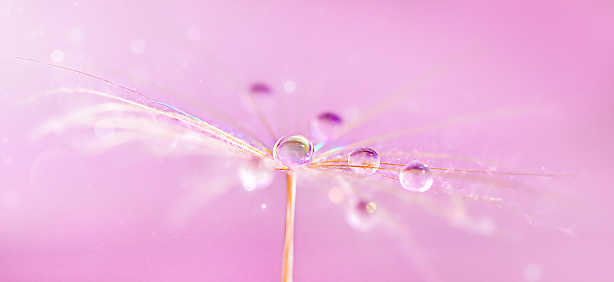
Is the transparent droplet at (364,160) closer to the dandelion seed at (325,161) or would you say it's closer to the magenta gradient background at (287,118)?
the dandelion seed at (325,161)

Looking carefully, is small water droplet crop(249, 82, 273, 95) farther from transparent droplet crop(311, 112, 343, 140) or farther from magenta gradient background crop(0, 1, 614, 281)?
transparent droplet crop(311, 112, 343, 140)

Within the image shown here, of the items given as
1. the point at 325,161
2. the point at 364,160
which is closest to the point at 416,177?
the point at 364,160

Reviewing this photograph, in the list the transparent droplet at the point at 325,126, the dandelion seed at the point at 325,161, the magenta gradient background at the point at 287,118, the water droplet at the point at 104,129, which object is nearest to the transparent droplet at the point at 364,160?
the dandelion seed at the point at 325,161

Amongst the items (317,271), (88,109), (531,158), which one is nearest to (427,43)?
(531,158)

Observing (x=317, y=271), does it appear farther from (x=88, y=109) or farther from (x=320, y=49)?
(x=88, y=109)

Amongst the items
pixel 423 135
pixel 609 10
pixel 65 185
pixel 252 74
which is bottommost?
pixel 65 185

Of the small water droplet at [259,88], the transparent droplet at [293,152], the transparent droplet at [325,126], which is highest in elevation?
the small water droplet at [259,88]

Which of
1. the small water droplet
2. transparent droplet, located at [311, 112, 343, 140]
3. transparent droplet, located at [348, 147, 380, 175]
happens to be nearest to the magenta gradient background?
the small water droplet
